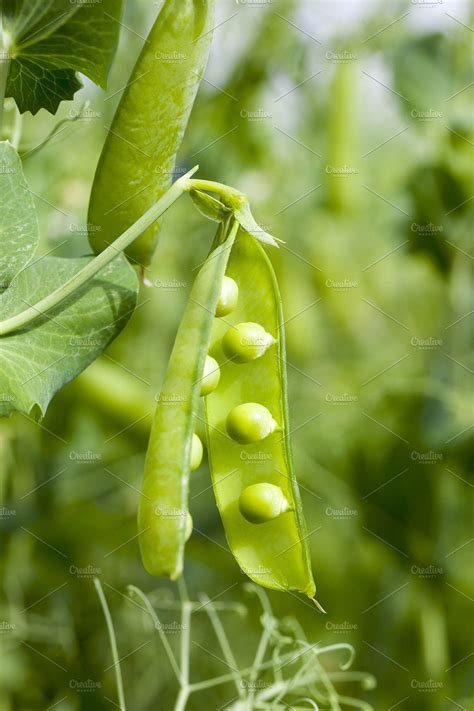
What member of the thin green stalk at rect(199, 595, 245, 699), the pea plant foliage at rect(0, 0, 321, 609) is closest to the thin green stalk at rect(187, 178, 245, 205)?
the pea plant foliage at rect(0, 0, 321, 609)

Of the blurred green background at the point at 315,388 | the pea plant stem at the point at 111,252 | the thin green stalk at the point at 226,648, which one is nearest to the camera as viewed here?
the pea plant stem at the point at 111,252

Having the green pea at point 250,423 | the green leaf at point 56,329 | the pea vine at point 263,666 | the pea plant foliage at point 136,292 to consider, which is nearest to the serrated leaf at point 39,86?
the pea plant foliage at point 136,292

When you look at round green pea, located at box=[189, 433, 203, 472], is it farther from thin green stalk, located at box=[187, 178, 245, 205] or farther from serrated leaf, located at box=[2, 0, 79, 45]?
serrated leaf, located at box=[2, 0, 79, 45]

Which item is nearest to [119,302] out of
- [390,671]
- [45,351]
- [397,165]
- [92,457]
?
[45,351]

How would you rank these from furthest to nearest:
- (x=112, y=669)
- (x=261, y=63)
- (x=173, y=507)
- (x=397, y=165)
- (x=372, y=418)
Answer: (x=397, y=165), (x=261, y=63), (x=372, y=418), (x=112, y=669), (x=173, y=507)

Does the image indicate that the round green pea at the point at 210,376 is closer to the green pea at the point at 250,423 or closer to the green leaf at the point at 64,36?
the green pea at the point at 250,423

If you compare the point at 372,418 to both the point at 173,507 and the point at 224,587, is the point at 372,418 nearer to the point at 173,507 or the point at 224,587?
the point at 224,587
